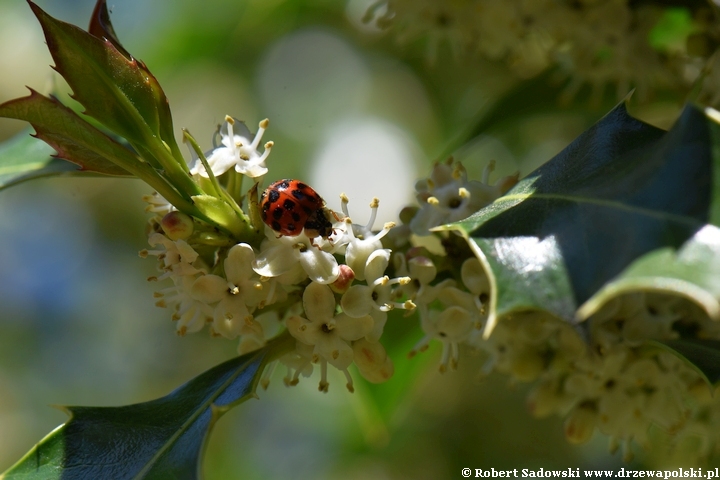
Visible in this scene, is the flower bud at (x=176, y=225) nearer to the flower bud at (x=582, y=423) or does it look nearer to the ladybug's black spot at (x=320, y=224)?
the ladybug's black spot at (x=320, y=224)

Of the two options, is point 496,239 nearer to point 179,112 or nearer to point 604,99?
point 604,99

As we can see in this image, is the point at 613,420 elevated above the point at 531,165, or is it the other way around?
the point at 613,420

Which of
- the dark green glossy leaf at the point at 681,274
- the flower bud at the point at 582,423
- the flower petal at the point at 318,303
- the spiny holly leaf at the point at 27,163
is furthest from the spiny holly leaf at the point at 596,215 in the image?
the spiny holly leaf at the point at 27,163

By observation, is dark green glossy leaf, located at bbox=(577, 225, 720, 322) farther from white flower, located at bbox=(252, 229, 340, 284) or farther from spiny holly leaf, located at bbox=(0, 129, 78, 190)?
spiny holly leaf, located at bbox=(0, 129, 78, 190)

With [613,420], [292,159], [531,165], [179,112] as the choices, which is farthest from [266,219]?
[179,112]

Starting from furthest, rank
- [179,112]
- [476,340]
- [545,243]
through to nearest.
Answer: [179,112], [476,340], [545,243]

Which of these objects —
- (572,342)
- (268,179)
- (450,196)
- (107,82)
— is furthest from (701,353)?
(268,179)

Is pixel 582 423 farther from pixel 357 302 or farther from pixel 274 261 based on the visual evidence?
pixel 274 261
